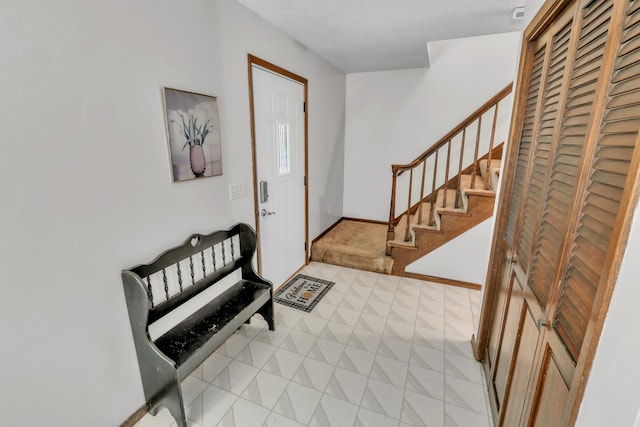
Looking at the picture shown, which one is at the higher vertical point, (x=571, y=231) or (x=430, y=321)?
(x=571, y=231)

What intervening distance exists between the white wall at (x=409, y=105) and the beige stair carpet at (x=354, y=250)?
2.39 feet

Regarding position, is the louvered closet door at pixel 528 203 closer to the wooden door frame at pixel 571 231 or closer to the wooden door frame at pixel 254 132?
the wooden door frame at pixel 571 231

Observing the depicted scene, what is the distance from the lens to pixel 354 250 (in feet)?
11.5

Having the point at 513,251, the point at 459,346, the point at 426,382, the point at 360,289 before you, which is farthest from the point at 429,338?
the point at 513,251

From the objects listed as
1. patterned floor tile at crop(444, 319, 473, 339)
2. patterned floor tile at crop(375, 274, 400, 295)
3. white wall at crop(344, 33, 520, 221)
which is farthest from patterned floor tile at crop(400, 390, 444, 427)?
white wall at crop(344, 33, 520, 221)

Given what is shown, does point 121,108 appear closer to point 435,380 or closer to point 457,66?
point 435,380

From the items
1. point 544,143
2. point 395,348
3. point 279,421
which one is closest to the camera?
point 544,143

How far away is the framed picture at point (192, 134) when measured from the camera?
1646 millimetres

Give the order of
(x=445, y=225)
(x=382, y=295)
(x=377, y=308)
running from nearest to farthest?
(x=377, y=308) → (x=382, y=295) → (x=445, y=225)

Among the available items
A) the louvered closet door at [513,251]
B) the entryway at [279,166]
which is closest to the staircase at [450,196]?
the entryway at [279,166]

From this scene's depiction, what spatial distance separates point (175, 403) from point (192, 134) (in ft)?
4.87

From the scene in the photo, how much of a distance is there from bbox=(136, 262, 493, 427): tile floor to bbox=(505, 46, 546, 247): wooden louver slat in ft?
3.26

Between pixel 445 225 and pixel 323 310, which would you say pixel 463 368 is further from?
pixel 445 225

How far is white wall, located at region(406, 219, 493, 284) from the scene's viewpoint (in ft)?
9.58
